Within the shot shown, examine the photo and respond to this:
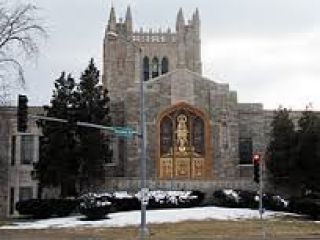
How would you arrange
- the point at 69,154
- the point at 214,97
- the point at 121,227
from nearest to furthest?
the point at 121,227 < the point at 69,154 < the point at 214,97

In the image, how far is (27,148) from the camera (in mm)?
61281

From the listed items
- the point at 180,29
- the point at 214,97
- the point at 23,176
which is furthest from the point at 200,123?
the point at 180,29

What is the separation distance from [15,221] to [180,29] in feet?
228

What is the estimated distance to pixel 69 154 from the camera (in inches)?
2116

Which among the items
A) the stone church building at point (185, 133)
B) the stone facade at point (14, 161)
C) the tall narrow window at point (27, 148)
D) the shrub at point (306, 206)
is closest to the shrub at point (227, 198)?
the stone church building at point (185, 133)

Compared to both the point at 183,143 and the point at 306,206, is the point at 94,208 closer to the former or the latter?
the point at 183,143

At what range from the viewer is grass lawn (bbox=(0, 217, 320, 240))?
40.0 m

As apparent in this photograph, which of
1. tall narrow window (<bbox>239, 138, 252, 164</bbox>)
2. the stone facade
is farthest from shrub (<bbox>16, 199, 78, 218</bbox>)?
tall narrow window (<bbox>239, 138, 252, 164</bbox>)

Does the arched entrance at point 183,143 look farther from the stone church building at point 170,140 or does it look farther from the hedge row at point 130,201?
the hedge row at point 130,201

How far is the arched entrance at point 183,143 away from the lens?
59906 mm

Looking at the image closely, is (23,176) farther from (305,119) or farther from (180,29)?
(180,29)

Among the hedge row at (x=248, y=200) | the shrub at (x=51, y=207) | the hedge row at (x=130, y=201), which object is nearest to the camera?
the hedge row at (x=130, y=201)

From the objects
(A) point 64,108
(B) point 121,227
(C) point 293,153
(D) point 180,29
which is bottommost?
(B) point 121,227

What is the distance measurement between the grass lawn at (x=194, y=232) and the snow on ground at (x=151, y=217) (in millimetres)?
2000
